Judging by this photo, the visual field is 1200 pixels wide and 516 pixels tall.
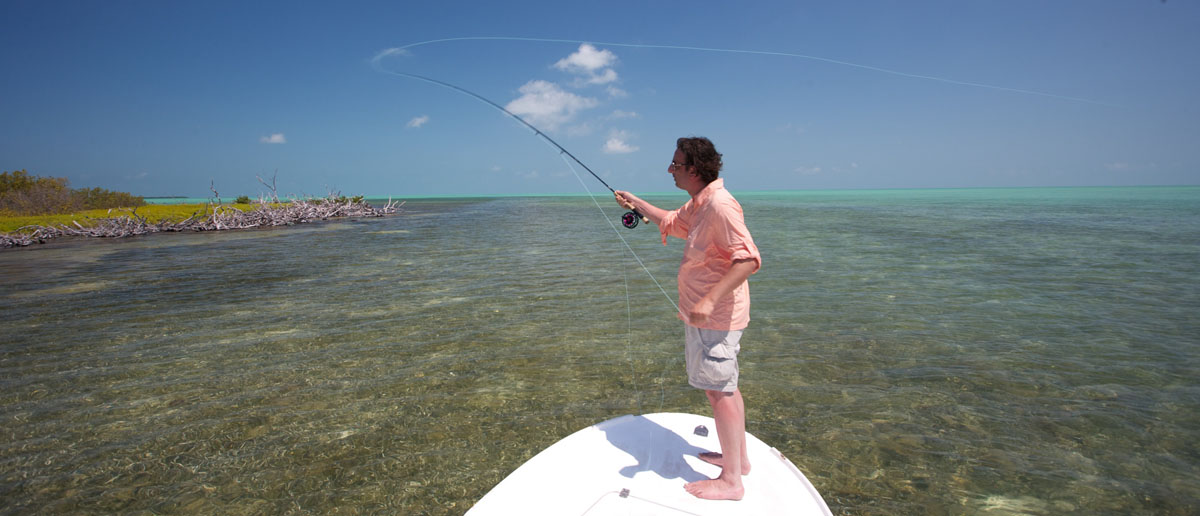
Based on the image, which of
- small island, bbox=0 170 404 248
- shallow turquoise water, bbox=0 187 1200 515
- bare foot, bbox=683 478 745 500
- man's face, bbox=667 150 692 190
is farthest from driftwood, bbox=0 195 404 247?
bare foot, bbox=683 478 745 500

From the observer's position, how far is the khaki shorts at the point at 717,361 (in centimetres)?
274

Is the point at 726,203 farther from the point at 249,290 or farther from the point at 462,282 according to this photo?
the point at 249,290

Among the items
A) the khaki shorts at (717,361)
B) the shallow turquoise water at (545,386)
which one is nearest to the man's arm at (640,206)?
the khaki shorts at (717,361)

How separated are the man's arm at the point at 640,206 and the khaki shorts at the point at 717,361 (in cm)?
88

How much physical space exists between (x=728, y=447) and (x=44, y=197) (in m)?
46.5

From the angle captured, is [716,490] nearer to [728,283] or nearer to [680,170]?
[728,283]

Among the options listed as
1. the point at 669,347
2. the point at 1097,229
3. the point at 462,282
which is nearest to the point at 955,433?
the point at 669,347

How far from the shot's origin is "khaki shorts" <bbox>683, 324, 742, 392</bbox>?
8.99 feet

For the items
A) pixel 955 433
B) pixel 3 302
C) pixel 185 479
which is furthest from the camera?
pixel 3 302

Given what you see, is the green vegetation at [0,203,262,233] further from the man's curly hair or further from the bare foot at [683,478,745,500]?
the bare foot at [683,478,745,500]

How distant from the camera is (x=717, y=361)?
9.00ft

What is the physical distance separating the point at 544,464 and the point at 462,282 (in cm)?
857

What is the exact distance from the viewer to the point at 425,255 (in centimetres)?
1596

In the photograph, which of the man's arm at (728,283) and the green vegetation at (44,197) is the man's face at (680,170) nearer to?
the man's arm at (728,283)
